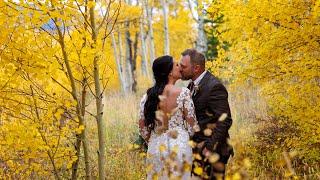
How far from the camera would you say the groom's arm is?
4000 mm

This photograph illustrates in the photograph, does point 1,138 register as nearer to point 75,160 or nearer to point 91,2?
point 75,160

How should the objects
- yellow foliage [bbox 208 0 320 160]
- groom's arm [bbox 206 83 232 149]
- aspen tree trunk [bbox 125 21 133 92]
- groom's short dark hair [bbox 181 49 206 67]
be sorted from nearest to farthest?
groom's arm [bbox 206 83 232 149] → groom's short dark hair [bbox 181 49 206 67] → yellow foliage [bbox 208 0 320 160] → aspen tree trunk [bbox 125 21 133 92]

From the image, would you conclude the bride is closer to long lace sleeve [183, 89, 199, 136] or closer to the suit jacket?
long lace sleeve [183, 89, 199, 136]

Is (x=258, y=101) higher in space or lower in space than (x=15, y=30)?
lower

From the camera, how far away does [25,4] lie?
4039mm

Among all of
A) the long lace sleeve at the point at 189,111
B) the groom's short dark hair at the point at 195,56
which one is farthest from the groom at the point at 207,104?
the long lace sleeve at the point at 189,111

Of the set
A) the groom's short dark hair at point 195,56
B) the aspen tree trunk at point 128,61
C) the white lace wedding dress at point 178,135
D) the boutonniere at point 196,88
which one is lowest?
the aspen tree trunk at point 128,61

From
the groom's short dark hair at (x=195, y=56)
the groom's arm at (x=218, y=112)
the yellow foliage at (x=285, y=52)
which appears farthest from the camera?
the yellow foliage at (x=285, y=52)

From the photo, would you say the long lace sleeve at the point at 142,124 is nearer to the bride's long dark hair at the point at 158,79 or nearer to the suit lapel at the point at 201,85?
the bride's long dark hair at the point at 158,79

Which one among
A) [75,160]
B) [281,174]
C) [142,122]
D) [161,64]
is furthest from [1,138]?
[281,174]

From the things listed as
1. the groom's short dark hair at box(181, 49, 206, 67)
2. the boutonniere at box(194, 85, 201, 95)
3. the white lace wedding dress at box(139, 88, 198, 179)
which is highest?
the groom's short dark hair at box(181, 49, 206, 67)

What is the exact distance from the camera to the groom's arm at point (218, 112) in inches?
157

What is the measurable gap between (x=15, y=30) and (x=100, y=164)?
1675 mm

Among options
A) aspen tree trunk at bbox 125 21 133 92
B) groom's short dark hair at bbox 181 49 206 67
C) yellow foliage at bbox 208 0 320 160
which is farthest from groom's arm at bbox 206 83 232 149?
aspen tree trunk at bbox 125 21 133 92
